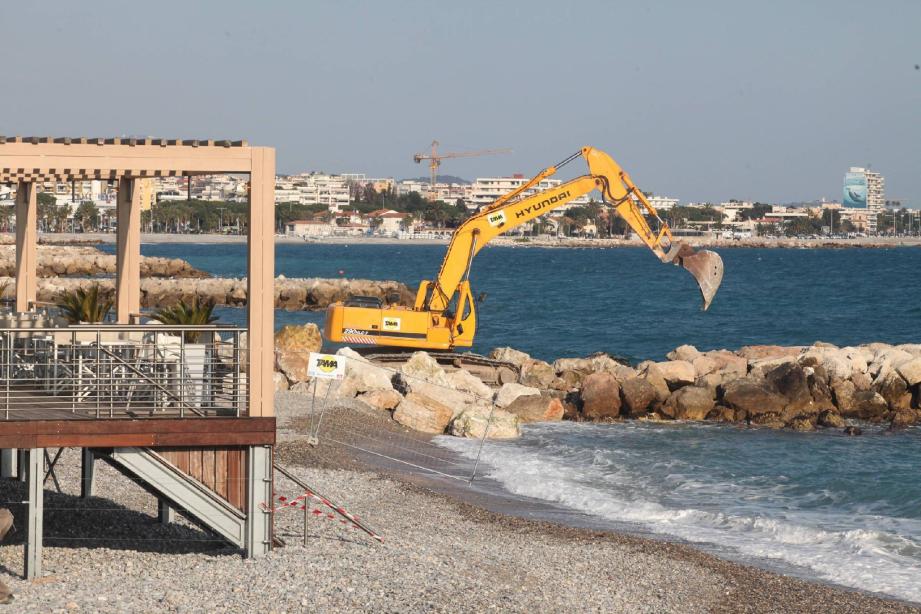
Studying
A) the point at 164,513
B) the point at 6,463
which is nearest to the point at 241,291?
the point at 6,463

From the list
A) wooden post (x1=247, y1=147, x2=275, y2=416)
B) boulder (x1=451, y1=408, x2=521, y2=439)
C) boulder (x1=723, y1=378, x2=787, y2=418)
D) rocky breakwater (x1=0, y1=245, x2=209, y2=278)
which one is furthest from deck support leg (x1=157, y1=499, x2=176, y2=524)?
rocky breakwater (x1=0, y1=245, x2=209, y2=278)

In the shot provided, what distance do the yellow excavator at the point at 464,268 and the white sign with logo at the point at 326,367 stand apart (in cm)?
942

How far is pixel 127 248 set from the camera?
1603cm

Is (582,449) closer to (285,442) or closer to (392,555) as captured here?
(285,442)

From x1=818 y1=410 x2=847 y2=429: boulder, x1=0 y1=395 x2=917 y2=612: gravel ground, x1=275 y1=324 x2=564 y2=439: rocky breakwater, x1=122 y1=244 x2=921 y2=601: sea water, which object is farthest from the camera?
x1=818 y1=410 x2=847 y2=429: boulder

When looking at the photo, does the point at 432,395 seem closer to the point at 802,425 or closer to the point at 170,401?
the point at 802,425

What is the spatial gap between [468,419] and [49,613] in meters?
13.9

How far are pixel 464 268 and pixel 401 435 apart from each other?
8528 mm

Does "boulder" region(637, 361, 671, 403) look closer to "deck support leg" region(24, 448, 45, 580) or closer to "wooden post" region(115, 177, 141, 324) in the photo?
"wooden post" region(115, 177, 141, 324)

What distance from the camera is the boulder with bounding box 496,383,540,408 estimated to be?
27938 mm

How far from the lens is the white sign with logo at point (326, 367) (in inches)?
842

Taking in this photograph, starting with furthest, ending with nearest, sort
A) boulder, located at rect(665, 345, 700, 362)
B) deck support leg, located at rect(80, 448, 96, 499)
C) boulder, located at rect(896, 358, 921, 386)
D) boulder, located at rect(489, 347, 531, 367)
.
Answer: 1. boulder, located at rect(665, 345, 700, 362)
2. boulder, located at rect(489, 347, 531, 367)
3. boulder, located at rect(896, 358, 921, 386)
4. deck support leg, located at rect(80, 448, 96, 499)

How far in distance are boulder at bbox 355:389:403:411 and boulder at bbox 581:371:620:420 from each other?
172 inches

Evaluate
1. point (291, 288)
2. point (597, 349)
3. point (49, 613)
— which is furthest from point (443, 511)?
point (291, 288)
